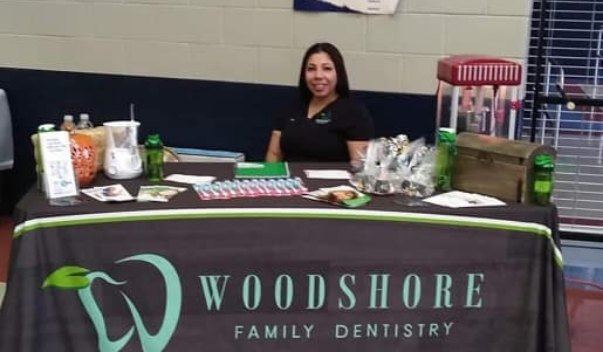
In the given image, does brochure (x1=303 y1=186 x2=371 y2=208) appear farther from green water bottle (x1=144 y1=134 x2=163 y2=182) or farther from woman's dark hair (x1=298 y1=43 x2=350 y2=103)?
woman's dark hair (x1=298 y1=43 x2=350 y2=103)

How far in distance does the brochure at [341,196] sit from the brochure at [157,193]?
1.32 feet

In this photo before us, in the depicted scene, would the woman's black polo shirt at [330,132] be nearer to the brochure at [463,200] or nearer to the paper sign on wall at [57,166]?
the brochure at [463,200]

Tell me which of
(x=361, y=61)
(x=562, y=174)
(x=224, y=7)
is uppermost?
(x=224, y=7)

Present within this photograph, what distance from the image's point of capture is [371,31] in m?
3.62

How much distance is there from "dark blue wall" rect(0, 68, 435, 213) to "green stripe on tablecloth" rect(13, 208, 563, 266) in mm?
1483

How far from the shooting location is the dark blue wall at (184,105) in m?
3.68

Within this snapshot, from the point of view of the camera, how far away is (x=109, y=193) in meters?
2.29

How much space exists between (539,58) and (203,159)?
1.85 meters

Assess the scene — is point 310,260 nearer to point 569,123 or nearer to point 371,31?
point 371,31

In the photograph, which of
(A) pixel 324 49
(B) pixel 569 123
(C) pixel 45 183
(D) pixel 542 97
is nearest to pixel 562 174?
(B) pixel 569 123

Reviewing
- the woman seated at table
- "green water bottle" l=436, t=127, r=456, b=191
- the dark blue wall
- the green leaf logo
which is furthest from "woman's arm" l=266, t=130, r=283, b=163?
the green leaf logo

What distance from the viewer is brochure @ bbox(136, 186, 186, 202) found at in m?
2.24

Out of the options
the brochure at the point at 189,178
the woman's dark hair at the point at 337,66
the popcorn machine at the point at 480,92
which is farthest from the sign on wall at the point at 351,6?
the brochure at the point at 189,178

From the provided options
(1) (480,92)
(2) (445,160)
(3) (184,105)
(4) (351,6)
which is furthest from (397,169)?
(3) (184,105)
